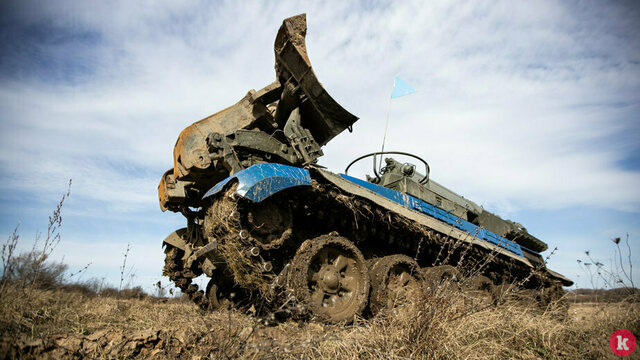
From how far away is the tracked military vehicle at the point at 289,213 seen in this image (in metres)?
3.91

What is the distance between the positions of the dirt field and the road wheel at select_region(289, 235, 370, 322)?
34 cm

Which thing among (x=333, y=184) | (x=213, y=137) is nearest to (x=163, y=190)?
(x=213, y=137)

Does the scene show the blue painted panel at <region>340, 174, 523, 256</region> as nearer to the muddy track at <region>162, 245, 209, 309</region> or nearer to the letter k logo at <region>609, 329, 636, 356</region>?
the letter k logo at <region>609, 329, 636, 356</region>

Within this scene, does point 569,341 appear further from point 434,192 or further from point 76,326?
point 76,326

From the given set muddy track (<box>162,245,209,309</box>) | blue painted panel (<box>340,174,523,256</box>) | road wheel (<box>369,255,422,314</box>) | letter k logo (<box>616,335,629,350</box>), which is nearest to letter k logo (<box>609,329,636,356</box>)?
letter k logo (<box>616,335,629,350</box>)

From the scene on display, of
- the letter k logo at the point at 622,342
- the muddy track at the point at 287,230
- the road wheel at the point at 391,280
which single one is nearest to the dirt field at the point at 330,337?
the letter k logo at the point at 622,342

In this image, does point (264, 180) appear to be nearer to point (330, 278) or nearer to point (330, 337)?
point (330, 278)

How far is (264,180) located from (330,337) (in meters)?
1.66

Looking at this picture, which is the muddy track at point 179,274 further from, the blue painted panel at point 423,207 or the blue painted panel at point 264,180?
the blue painted panel at point 423,207

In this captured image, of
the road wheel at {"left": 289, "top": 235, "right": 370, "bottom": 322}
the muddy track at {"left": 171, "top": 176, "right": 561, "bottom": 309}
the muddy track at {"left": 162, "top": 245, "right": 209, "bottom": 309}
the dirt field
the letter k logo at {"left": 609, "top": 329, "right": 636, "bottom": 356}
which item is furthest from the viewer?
the muddy track at {"left": 162, "top": 245, "right": 209, "bottom": 309}

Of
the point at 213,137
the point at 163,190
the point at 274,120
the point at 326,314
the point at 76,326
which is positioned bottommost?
the point at 76,326

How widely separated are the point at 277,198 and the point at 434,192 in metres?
4.58

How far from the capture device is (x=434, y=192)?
7707mm

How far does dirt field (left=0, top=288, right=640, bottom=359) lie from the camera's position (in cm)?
274
